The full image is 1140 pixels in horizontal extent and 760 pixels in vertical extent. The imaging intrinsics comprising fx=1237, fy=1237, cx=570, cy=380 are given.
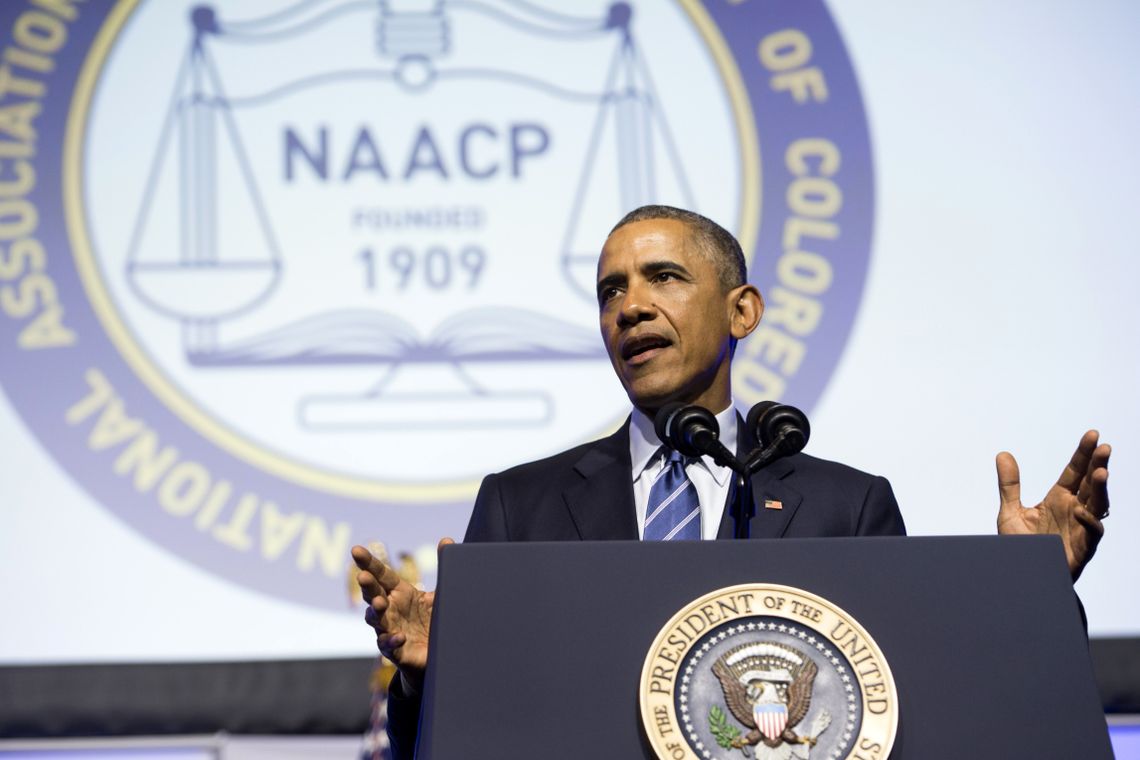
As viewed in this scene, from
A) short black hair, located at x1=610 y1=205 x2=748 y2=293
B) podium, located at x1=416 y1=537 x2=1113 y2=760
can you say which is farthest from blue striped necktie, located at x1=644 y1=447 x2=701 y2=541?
podium, located at x1=416 y1=537 x2=1113 y2=760

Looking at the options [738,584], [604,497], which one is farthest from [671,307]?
[738,584]

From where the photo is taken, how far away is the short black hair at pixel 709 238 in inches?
81.6

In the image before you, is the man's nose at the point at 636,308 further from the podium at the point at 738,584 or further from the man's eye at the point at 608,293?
the podium at the point at 738,584

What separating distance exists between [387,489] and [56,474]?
1.06 m

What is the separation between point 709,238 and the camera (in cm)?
209

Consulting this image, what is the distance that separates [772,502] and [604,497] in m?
0.25

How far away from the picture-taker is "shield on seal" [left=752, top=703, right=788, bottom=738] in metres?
1.17

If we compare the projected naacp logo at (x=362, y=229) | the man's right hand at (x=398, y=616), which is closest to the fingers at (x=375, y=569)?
the man's right hand at (x=398, y=616)

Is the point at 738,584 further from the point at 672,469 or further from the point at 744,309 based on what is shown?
the point at 744,309

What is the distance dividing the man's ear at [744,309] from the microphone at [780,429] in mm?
554

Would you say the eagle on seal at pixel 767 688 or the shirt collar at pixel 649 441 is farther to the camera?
the shirt collar at pixel 649 441

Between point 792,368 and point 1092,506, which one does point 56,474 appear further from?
point 1092,506

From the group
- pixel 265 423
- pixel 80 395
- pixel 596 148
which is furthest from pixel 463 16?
pixel 80 395

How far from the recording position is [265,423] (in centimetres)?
392
